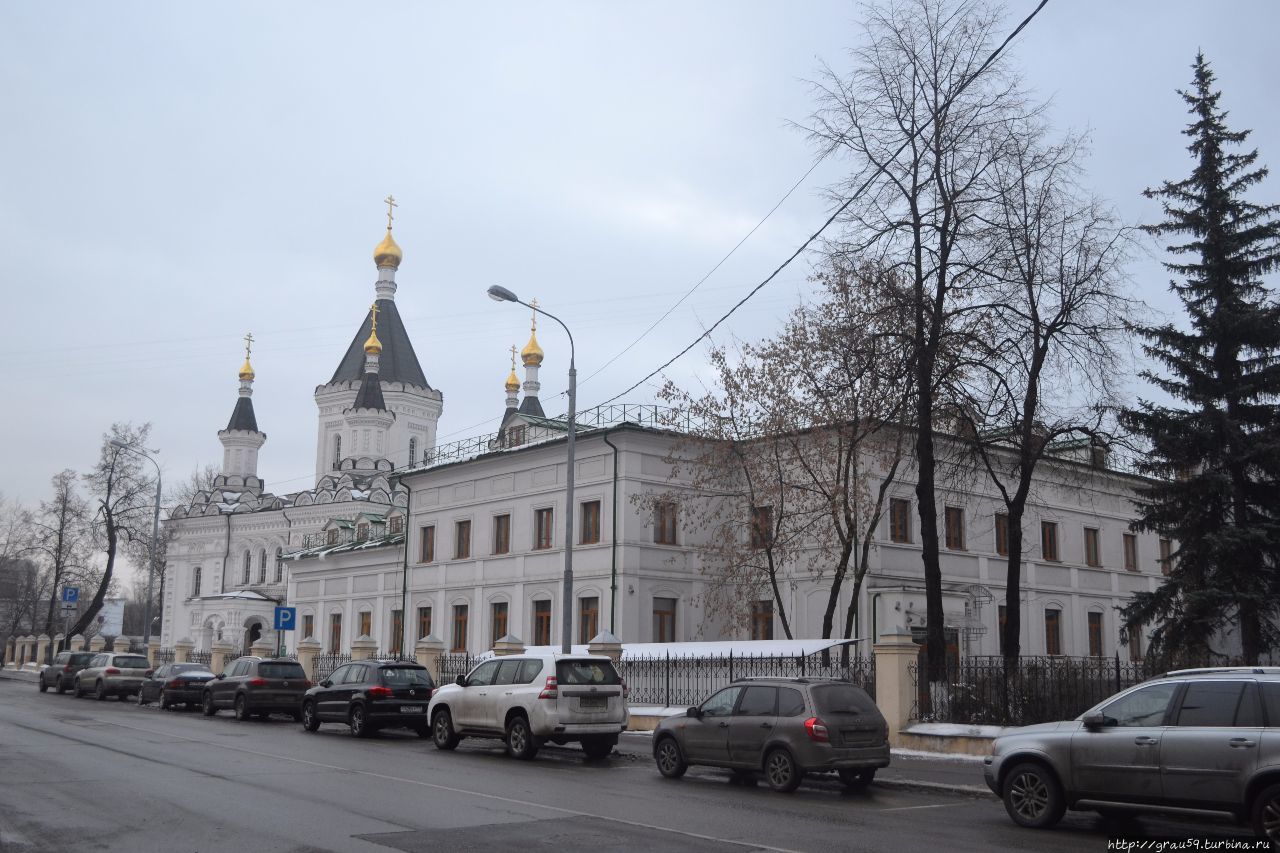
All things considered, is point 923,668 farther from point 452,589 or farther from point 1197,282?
point 452,589

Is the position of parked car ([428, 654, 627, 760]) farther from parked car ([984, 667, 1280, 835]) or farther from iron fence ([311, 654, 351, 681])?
iron fence ([311, 654, 351, 681])

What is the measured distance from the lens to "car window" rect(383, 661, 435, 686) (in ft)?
73.9

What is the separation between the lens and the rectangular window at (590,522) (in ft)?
123

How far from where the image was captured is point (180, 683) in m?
31.4

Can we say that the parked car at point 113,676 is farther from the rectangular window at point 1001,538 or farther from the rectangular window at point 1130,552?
the rectangular window at point 1130,552

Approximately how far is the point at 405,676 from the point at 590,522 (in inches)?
612

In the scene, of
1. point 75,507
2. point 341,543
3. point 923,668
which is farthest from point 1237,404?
point 75,507

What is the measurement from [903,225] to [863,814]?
14.6 meters

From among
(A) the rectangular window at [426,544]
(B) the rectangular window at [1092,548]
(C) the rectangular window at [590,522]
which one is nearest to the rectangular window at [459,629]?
(A) the rectangular window at [426,544]

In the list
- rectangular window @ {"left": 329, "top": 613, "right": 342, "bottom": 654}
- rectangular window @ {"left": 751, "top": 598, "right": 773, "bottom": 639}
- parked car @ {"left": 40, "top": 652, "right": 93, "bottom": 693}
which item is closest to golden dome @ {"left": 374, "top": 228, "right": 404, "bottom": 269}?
rectangular window @ {"left": 329, "top": 613, "right": 342, "bottom": 654}

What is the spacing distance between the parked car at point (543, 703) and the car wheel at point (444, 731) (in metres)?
0.28

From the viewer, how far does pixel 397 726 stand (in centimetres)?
2230

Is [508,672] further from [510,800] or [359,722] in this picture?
[510,800]

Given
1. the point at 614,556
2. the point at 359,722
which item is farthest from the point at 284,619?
the point at 359,722
